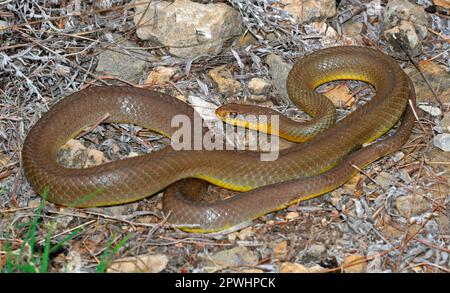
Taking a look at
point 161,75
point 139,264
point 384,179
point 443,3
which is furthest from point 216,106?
point 443,3

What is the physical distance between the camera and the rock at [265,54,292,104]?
6.59 metres

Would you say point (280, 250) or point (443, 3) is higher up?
point (443, 3)

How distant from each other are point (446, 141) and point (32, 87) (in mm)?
4182

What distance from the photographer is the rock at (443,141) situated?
5848mm

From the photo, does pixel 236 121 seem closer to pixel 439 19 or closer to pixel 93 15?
pixel 93 15

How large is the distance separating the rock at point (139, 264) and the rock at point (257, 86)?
2.41m

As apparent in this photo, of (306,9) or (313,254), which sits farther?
(306,9)

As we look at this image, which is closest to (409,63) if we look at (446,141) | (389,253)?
(446,141)

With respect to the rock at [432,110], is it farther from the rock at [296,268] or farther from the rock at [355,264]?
the rock at [296,268]

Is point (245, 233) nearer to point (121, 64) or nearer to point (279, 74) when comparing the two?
point (279, 74)

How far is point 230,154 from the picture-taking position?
5.52 metres

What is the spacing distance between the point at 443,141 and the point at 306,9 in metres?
2.19

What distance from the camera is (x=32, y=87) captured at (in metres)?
6.06
